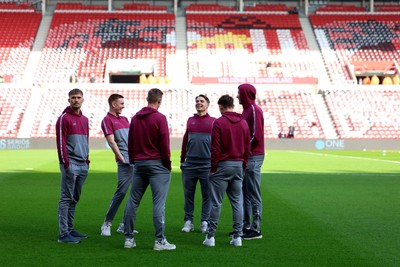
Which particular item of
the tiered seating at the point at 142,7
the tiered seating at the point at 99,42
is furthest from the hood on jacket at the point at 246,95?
the tiered seating at the point at 142,7

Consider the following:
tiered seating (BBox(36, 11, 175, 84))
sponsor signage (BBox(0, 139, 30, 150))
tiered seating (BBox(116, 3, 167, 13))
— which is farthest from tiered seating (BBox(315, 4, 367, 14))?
sponsor signage (BBox(0, 139, 30, 150))

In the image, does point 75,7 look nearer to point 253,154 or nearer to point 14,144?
point 14,144

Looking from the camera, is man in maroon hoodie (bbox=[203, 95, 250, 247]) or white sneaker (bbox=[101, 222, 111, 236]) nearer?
man in maroon hoodie (bbox=[203, 95, 250, 247])

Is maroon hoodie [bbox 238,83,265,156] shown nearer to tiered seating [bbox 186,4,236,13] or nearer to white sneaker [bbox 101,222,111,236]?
white sneaker [bbox 101,222,111,236]

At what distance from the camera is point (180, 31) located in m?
59.1

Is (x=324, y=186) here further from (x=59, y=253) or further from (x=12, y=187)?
(x=59, y=253)

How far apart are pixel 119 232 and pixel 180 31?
163 ft

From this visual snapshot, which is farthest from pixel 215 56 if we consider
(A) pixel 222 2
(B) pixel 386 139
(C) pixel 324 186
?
(C) pixel 324 186

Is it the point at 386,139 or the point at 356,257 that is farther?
the point at 386,139

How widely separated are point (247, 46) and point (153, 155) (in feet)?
160

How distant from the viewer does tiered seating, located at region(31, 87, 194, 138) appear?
47.1 m

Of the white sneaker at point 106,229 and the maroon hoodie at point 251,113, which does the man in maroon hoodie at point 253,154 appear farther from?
the white sneaker at point 106,229

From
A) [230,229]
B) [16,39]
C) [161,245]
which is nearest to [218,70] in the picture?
[16,39]

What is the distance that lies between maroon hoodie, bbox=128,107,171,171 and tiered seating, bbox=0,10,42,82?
4425 centimetres
